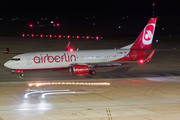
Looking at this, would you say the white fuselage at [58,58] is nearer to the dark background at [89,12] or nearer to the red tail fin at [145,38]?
the red tail fin at [145,38]

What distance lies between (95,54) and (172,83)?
42.2 ft

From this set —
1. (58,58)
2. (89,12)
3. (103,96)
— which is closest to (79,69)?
(58,58)

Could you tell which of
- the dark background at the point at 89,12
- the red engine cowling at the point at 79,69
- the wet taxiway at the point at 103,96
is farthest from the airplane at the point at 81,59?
the dark background at the point at 89,12

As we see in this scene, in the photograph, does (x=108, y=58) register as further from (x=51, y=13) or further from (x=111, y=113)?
(x=51, y=13)

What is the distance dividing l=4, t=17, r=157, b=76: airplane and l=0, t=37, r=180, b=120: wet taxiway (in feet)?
4.13

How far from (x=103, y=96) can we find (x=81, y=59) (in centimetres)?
1527

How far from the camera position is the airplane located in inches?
1651

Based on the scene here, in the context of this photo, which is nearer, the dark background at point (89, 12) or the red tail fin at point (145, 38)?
the red tail fin at point (145, 38)

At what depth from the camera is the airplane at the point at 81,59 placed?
41.9 meters

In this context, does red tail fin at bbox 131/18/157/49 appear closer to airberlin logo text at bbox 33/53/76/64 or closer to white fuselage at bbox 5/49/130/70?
white fuselage at bbox 5/49/130/70

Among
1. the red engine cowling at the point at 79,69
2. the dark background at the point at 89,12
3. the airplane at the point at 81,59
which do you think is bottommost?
the red engine cowling at the point at 79,69

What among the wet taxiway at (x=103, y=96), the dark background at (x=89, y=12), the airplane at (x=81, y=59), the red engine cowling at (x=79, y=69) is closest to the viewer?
the wet taxiway at (x=103, y=96)

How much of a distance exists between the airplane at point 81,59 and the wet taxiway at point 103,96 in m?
1.26

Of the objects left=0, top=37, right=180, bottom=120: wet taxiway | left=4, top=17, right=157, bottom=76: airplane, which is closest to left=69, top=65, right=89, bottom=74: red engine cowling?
left=4, top=17, right=157, bottom=76: airplane
